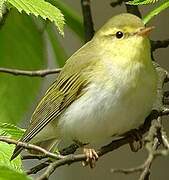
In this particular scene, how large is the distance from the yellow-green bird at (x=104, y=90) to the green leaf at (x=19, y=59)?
32mm

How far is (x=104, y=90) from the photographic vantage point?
2.55ft

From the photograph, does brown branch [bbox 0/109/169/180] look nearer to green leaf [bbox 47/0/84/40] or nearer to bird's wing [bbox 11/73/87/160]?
bird's wing [bbox 11/73/87/160]

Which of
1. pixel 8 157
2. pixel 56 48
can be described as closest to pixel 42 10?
pixel 8 157

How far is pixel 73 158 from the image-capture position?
56cm

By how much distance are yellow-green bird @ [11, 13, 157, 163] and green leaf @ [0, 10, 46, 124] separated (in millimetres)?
32

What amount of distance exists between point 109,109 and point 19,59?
0.59ft

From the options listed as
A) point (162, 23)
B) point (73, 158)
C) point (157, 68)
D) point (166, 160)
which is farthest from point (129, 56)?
point (166, 160)

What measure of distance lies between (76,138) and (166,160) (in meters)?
0.80

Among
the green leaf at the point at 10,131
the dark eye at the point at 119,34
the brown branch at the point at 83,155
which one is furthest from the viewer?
the dark eye at the point at 119,34

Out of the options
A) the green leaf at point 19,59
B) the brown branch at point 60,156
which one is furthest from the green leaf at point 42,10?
the green leaf at point 19,59

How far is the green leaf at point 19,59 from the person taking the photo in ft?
2.84

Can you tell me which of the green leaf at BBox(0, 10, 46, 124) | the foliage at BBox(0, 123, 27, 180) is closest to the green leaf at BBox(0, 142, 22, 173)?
the foliage at BBox(0, 123, 27, 180)

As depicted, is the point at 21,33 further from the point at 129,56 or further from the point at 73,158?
the point at 73,158

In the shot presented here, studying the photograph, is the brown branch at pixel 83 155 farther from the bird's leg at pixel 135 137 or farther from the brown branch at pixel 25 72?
the brown branch at pixel 25 72
